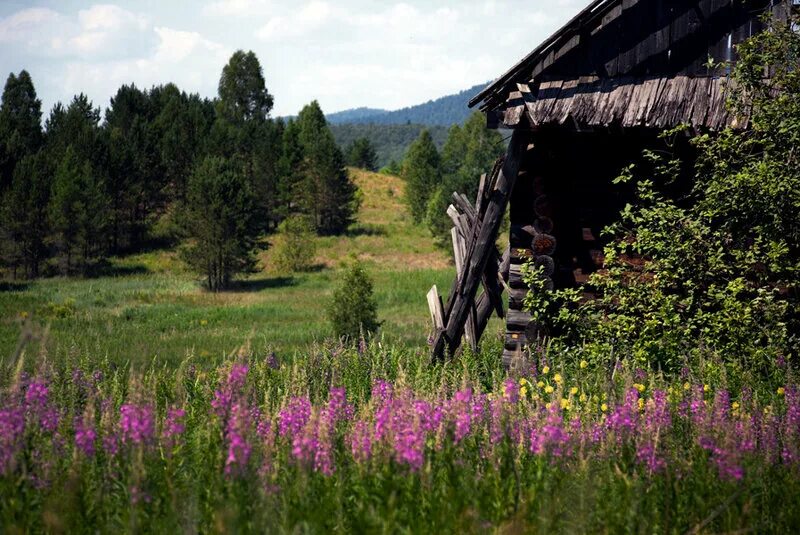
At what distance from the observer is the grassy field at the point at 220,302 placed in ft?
82.8

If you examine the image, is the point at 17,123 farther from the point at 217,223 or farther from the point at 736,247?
the point at 736,247

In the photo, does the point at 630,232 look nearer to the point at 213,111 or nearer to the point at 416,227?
the point at 416,227

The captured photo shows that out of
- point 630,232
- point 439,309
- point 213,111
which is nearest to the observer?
point 630,232

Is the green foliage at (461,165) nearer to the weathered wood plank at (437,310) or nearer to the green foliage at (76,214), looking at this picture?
the green foliage at (76,214)

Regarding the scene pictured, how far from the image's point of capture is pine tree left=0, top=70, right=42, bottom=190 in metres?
48.1

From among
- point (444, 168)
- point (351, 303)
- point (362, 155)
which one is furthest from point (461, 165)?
point (351, 303)

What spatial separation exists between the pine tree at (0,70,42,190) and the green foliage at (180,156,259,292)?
13.7 m

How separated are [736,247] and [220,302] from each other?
3345 cm

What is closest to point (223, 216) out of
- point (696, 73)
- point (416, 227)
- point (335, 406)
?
point (416, 227)

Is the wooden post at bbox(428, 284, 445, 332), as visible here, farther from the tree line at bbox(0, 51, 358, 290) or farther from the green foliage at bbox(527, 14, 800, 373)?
the tree line at bbox(0, 51, 358, 290)

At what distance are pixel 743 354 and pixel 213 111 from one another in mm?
68769

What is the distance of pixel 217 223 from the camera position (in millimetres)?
42125

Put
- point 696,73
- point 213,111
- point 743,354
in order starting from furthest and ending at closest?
point 213,111
point 696,73
point 743,354

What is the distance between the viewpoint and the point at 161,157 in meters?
56.3
